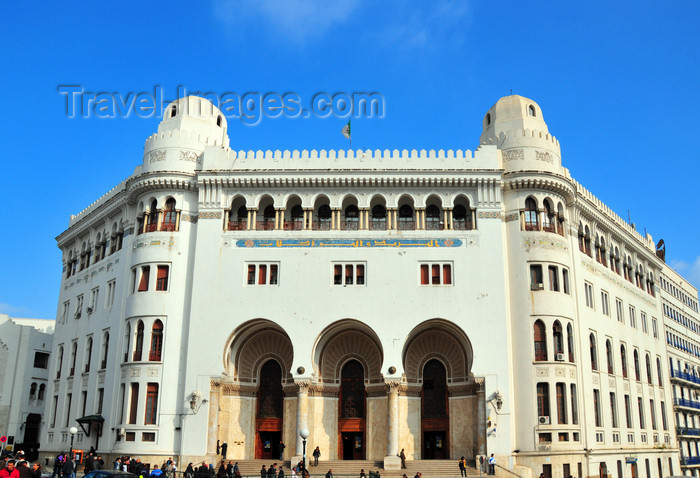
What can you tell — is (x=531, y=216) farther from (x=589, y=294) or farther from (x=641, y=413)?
(x=641, y=413)

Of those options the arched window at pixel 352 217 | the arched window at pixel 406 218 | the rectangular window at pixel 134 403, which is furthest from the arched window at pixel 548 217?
the rectangular window at pixel 134 403

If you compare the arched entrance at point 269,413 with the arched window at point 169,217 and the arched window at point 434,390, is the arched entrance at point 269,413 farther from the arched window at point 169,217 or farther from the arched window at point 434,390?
the arched window at point 169,217

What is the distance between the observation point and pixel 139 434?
127 ft

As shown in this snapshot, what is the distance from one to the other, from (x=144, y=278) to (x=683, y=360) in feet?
152

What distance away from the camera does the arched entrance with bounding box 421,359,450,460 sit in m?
40.0

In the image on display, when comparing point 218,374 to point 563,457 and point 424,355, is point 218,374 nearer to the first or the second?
point 424,355

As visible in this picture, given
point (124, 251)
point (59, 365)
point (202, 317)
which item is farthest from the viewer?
→ point (59, 365)

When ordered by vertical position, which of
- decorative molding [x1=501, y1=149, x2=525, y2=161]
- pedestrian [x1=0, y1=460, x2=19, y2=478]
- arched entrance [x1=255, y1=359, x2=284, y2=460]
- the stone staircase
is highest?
decorative molding [x1=501, y1=149, x2=525, y2=161]

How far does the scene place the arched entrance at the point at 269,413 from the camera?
4081 cm

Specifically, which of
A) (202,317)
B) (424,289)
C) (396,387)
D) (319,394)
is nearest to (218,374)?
(202,317)

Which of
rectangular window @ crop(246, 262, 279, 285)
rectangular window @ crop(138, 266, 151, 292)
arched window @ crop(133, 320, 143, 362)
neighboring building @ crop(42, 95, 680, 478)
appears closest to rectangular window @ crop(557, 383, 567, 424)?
neighboring building @ crop(42, 95, 680, 478)

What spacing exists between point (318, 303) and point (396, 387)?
6.56 meters

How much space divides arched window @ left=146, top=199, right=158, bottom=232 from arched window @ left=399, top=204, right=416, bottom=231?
50.1 feet

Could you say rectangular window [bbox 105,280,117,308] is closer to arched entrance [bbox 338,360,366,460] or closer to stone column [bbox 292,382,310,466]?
stone column [bbox 292,382,310,466]
